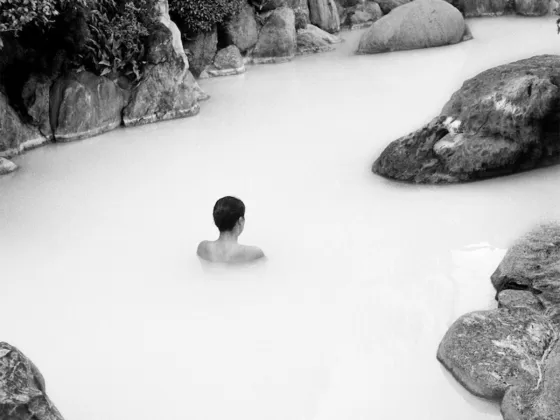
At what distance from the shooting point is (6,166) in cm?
873

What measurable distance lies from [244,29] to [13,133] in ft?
20.7

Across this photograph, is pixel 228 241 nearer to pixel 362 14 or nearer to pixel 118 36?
pixel 118 36

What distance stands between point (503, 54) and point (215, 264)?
33.0ft

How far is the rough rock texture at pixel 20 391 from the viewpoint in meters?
3.17

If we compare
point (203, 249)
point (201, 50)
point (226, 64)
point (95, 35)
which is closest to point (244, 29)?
point (226, 64)

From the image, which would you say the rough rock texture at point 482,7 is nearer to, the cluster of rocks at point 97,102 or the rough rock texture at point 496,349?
the cluster of rocks at point 97,102

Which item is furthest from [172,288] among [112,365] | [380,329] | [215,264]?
[380,329]

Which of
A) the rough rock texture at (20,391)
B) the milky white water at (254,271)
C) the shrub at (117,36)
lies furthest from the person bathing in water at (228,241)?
the shrub at (117,36)

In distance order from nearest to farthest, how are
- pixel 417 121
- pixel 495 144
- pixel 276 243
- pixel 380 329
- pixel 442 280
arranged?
1. pixel 380 329
2. pixel 442 280
3. pixel 276 243
4. pixel 495 144
5. pixel 417 121

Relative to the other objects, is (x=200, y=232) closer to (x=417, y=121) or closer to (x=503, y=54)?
(x=417, y=121)

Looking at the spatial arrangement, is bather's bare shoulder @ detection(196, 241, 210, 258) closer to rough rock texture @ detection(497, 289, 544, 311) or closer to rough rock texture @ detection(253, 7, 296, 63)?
rough rock texture @ detection(497, 289, 544, 311)

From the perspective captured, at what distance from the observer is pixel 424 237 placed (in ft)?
20.8

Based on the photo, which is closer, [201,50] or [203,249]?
[203,249]

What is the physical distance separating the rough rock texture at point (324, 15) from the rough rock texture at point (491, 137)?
9369 mm
